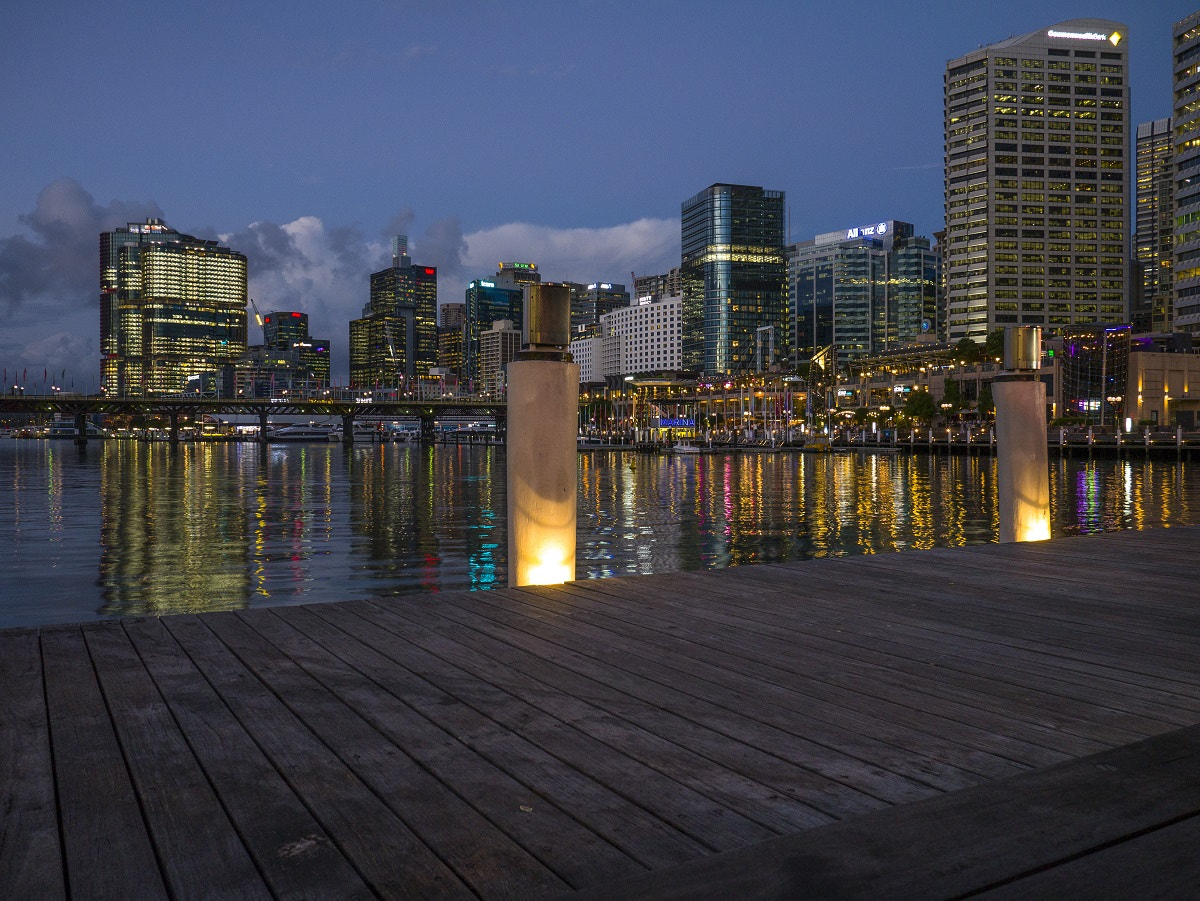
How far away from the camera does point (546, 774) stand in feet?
9.99

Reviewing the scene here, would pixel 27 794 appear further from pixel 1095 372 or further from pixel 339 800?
pixel 1095 372

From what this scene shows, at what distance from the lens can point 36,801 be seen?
9.21 feet

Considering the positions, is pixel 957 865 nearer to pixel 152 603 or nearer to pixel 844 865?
pixel 844 865

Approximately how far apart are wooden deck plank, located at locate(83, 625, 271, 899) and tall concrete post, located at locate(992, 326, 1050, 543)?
32.3 ft

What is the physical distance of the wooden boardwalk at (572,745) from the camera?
237 centimetres

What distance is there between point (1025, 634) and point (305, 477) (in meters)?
57.3

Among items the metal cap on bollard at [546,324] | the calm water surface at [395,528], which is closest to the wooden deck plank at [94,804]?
the metal cap on bollard at [546,324]

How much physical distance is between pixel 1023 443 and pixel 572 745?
31.0ft

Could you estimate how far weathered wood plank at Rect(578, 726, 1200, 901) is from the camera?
2119 mm

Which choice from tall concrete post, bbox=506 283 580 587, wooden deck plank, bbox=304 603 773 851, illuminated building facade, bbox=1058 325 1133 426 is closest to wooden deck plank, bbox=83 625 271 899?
wooden deck plank, bbox=304 603 773 851

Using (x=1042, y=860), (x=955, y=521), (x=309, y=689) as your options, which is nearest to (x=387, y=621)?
(x=309, y=689)

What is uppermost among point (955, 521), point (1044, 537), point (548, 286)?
point (548, 286)

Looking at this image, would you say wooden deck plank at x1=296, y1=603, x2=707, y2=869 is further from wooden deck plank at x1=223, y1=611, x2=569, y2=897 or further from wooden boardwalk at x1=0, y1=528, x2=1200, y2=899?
wooden deck plank at x1=223, y1=611, x2=569, y2=897

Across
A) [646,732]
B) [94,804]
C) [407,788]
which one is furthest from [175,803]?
[646,732]
